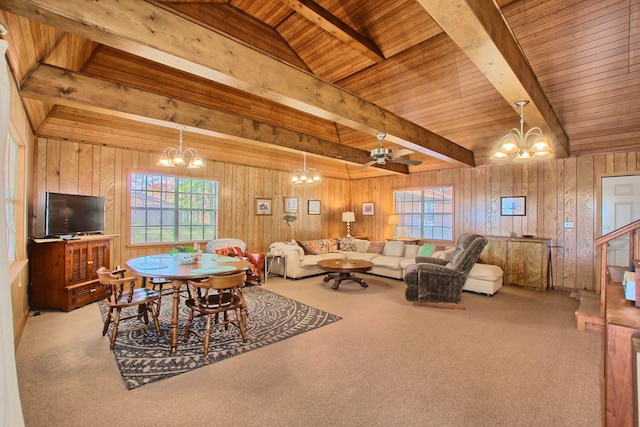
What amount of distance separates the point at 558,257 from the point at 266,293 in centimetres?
551

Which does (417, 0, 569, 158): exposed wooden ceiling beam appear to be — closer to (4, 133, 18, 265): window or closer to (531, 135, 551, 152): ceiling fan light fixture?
(531, 135, 551, 152): ceiling fan light fixture

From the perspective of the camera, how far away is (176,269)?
3.31m

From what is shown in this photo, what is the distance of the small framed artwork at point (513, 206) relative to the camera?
6223 mm

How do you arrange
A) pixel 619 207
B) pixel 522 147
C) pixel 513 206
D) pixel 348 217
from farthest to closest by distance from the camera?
pixel 348 217
pixel 513 206
pixel 619 207
pixel 522 147

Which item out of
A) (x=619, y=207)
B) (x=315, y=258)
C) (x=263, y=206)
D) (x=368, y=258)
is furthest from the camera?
(x=263, y=206)

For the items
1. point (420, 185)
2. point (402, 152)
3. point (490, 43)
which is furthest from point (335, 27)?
point (420, 185)

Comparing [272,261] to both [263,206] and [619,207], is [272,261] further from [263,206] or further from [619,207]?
[619,207]

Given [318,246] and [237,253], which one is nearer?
[237,253]

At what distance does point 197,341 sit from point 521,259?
576 centimetres

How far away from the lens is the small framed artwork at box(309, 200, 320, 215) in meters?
8.32

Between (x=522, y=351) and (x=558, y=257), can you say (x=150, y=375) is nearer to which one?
(x=522, y=351)

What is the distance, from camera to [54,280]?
4148mm

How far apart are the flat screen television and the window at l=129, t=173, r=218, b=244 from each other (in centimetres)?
67

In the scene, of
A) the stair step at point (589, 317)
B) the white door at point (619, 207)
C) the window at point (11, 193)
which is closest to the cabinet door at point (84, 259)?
Result: the window at point (11, 193)
